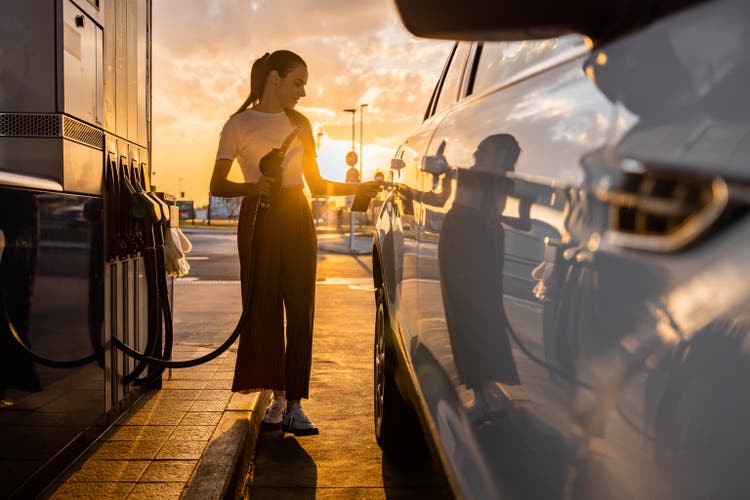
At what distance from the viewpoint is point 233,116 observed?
13.5 feet

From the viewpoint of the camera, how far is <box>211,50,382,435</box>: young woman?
4.09 meters

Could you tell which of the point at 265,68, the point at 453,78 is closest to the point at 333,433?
the point at 265,68

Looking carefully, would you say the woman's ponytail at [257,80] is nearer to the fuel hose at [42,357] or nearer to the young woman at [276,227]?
the young woman at [276,227]

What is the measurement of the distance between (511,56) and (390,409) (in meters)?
1.89

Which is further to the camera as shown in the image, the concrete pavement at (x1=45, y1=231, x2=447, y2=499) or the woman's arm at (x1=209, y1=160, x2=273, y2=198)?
the woman's arm at (x1=209, y1=160, x2=273, y2=198)

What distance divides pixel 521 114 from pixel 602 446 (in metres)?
0.71

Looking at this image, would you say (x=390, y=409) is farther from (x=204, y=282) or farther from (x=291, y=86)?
(x=204, y=282)

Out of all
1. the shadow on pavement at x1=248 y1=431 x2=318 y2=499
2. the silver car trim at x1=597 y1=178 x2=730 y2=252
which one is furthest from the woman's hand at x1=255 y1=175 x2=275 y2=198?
the silver car trim at x1=597 y1=178 x2=730 y2=252

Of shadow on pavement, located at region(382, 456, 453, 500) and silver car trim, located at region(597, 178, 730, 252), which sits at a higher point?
silver car trim, located at region(597, 178, 730, 252)

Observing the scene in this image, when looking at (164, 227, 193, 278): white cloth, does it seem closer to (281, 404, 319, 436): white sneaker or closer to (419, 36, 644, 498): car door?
(281, 404, 319, 436): white sneaker

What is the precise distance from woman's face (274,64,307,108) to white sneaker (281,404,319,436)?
1.61 meters

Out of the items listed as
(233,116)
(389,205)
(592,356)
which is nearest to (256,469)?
(389,205)

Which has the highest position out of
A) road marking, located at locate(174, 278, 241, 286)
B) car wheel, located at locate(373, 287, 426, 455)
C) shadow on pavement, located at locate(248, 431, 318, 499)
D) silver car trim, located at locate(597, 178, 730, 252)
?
silver car trim, located at locate(597, 178, 730, 252)

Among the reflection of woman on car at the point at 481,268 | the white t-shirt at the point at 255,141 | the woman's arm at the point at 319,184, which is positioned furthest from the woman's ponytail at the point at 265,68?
the reflection of woman on car at the point at 481,268
